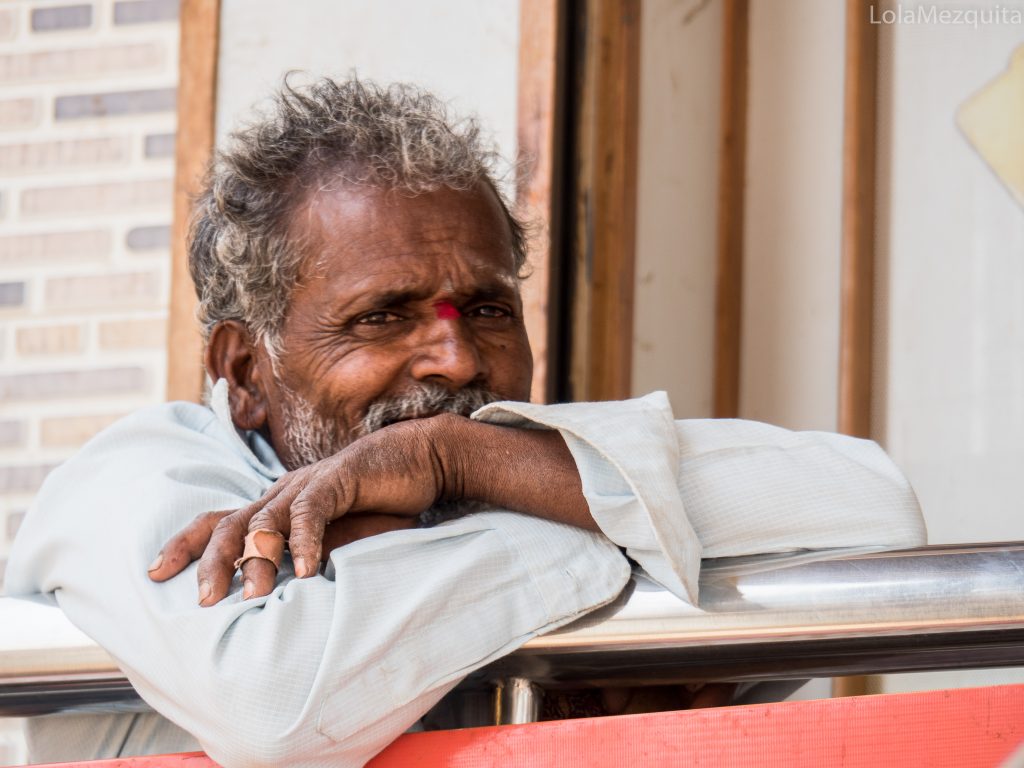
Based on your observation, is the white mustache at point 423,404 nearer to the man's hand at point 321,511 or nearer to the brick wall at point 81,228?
the man's hand at point 321,511

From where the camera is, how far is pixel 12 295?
288 cm

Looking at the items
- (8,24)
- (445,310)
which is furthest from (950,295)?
(8,24)

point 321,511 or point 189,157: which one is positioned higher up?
point 189,157

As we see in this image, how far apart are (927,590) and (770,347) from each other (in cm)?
186

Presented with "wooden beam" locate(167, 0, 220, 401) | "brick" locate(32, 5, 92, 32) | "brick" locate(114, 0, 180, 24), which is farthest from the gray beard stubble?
"brick" locate(32, 5, 92, 32)

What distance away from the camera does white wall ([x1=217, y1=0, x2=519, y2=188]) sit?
2617 mm

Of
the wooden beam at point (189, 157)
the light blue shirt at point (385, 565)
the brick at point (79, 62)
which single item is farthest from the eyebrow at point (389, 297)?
Result: the brick at point (79, 62)

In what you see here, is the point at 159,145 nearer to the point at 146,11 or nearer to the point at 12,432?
the point at 146,11

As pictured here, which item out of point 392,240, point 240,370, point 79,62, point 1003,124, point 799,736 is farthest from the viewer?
point 79,62

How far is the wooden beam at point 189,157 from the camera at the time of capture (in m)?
2.70

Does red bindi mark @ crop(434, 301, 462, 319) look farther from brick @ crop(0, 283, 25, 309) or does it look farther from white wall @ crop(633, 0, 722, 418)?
brick @ crop(0, 283, 25, 309)

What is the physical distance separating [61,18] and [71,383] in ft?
2.61

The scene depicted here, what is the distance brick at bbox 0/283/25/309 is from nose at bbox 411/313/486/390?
148cm

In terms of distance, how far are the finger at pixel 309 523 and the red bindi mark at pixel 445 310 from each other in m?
0.49
